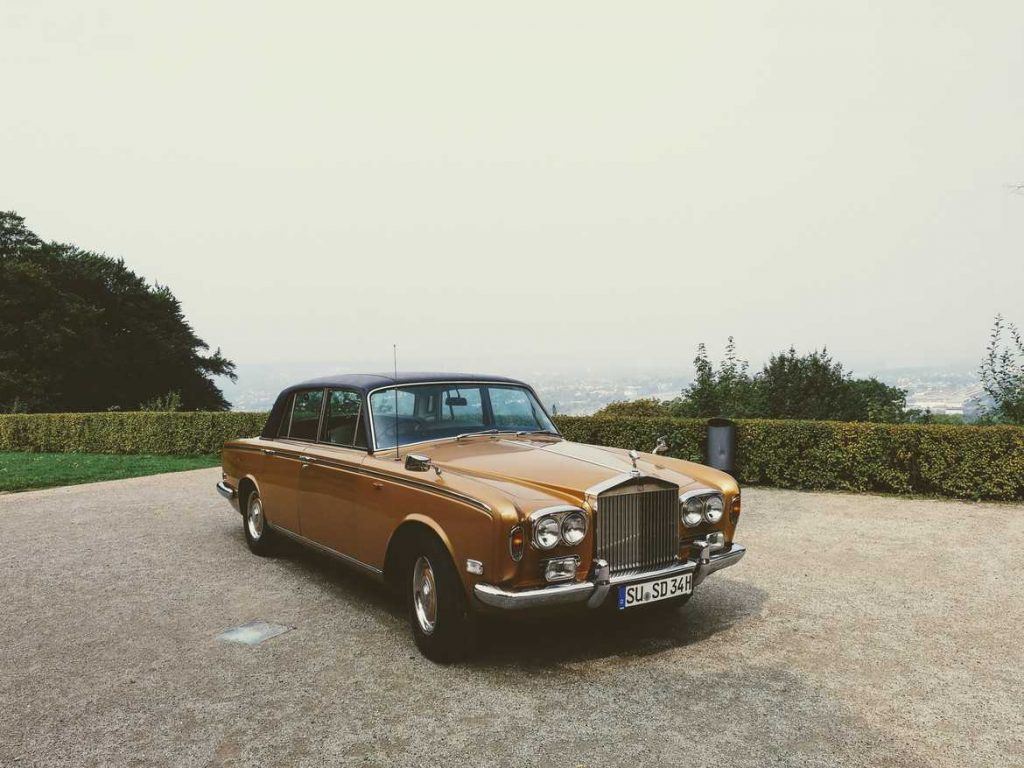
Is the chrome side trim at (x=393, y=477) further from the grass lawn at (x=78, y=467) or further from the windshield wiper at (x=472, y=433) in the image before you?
the grass lawn at (x=78, y=467)

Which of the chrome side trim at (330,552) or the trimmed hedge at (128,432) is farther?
the trimmed hedge at (128,432)

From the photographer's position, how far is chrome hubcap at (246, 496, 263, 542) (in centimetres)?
766

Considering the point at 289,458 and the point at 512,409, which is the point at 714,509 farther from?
the point at 289,458

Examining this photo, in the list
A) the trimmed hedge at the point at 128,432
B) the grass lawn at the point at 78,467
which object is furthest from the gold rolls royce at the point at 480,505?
the trimmed hedge at the point at 128,432

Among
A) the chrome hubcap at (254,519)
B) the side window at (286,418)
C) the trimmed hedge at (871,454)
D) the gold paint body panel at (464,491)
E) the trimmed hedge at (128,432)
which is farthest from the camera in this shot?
the trimmed hedge at (128,432)

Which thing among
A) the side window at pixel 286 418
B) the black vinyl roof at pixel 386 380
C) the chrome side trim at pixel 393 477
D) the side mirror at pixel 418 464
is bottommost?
the chrome side trim at pixel 393 477

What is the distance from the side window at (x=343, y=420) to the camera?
232 inches

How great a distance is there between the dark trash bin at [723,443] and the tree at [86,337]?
1321 inches

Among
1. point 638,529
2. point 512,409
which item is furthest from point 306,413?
point 638,529

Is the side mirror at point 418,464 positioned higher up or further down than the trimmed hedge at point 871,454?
higher up

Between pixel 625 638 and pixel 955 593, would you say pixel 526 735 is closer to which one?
pixel 625 638

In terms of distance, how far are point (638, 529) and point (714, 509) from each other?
73cm

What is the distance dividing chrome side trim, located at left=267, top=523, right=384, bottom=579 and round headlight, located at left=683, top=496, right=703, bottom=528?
2103mm

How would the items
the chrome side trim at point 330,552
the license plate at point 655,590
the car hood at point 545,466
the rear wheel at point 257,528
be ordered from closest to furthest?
1. the license plate at point 655,590
2. the car hood at point 545,466
3. the chrome side trim at point 330,552
4. the rear wheel at point 257,528
